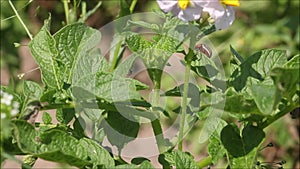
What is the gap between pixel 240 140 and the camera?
0.77m

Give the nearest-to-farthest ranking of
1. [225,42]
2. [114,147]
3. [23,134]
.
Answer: [23,134] < [114,147] < [225,42]

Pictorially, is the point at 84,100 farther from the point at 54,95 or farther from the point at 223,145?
the point at 223,145

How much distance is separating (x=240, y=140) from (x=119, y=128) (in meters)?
0.21

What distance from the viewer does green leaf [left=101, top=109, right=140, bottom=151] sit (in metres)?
0.90

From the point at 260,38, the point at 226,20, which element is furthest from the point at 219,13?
the point at 260,38

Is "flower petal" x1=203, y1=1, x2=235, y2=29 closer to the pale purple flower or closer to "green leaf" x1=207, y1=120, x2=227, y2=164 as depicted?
the pale purple flower

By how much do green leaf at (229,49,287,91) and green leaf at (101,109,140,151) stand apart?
0.17 meters

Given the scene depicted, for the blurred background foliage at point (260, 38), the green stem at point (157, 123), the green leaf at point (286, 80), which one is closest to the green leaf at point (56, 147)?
the green stem at point (157, 123)

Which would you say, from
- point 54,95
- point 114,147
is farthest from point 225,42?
point 54,95

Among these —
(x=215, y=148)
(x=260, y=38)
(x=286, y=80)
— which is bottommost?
(x=260, y=38)

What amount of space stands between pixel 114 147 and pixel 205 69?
201 millimetres

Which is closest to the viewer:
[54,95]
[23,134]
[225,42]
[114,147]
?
[23,134]

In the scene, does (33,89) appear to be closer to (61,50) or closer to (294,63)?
(61,50)

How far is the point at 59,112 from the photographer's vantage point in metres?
0.88
